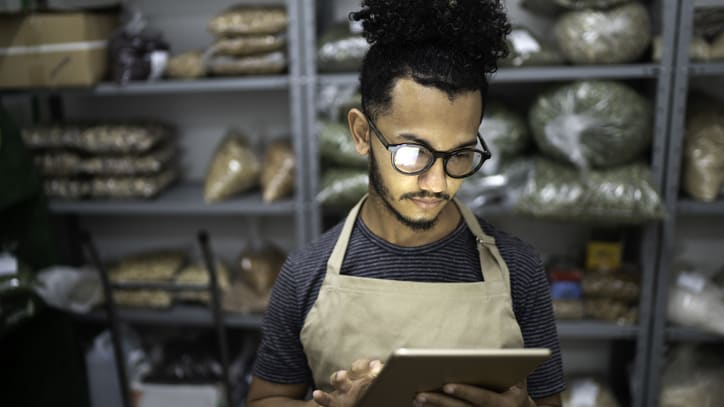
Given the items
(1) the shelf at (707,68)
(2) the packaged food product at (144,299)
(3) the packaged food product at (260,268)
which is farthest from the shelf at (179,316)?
(1) the shelf at (707,68)

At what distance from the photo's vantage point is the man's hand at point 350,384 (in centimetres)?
92

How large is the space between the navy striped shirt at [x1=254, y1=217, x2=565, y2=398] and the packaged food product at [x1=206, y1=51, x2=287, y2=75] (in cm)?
120

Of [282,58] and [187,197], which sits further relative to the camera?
[187,197]

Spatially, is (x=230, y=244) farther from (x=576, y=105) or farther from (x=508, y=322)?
(x=508, y=322)

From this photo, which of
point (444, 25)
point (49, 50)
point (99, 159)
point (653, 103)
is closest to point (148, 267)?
point (99, 159)

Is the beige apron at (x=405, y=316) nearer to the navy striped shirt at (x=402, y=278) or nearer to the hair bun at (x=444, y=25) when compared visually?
the navy striped shirt at (x=402, y=278)

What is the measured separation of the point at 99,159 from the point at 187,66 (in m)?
0.52

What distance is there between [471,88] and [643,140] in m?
1.33

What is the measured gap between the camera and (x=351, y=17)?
1.05m

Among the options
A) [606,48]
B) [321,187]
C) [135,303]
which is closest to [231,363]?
[135,303]

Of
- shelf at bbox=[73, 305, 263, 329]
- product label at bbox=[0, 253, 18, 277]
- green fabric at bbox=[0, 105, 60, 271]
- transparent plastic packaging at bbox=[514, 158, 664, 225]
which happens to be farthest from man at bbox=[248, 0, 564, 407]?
green fabric at bbox=[0, 105, 60, 271]

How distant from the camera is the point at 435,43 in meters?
0.95

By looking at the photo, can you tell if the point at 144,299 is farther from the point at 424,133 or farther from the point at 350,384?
the point at 424,133

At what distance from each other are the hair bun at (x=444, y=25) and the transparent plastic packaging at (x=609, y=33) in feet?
3.70
